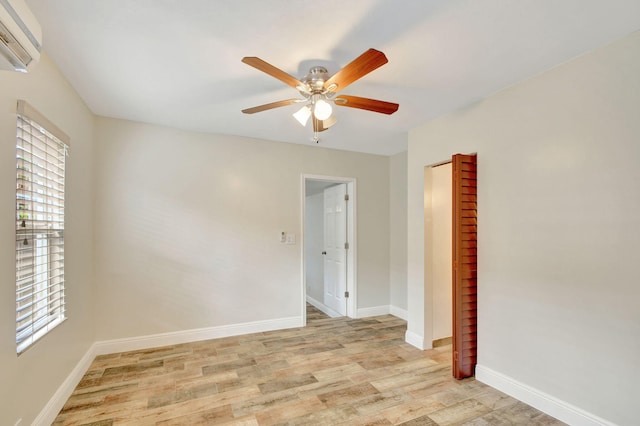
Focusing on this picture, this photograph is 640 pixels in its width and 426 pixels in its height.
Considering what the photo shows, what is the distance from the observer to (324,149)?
4211mm

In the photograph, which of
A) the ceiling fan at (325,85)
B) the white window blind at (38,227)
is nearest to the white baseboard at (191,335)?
the white window blind at (38,227)

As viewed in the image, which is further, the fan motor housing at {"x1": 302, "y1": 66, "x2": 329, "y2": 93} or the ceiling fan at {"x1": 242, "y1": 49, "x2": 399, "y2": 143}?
the fan motor housing at {"x1": 302, "y1": 66, "x2": 329, "y2": 93}

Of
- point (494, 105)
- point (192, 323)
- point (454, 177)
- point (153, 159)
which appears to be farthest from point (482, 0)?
point (192, 323)

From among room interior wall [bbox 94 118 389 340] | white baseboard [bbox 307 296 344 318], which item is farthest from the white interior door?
room interior wall [bbox 94 118 389 340]

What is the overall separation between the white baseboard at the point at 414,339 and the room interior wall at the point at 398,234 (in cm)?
86

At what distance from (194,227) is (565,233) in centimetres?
342

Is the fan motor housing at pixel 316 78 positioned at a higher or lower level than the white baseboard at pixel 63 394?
higher

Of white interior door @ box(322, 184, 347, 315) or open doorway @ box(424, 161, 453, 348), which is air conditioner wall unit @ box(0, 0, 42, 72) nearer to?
open doorway @ box(424, 161, 453, 348)

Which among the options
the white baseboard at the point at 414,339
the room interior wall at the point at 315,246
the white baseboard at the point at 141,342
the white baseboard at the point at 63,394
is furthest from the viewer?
the room interior wall at the point at 315,246

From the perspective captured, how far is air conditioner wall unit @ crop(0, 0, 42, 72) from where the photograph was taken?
112 centimetres

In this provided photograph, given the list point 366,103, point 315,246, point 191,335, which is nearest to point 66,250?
point 191,335

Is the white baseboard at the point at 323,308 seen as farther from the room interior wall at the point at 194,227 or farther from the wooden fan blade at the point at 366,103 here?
the wooden fan blade at the point at 366,103

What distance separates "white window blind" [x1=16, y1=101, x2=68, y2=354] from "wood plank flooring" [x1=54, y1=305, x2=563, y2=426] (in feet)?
2.57

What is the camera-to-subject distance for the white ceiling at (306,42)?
156cm
